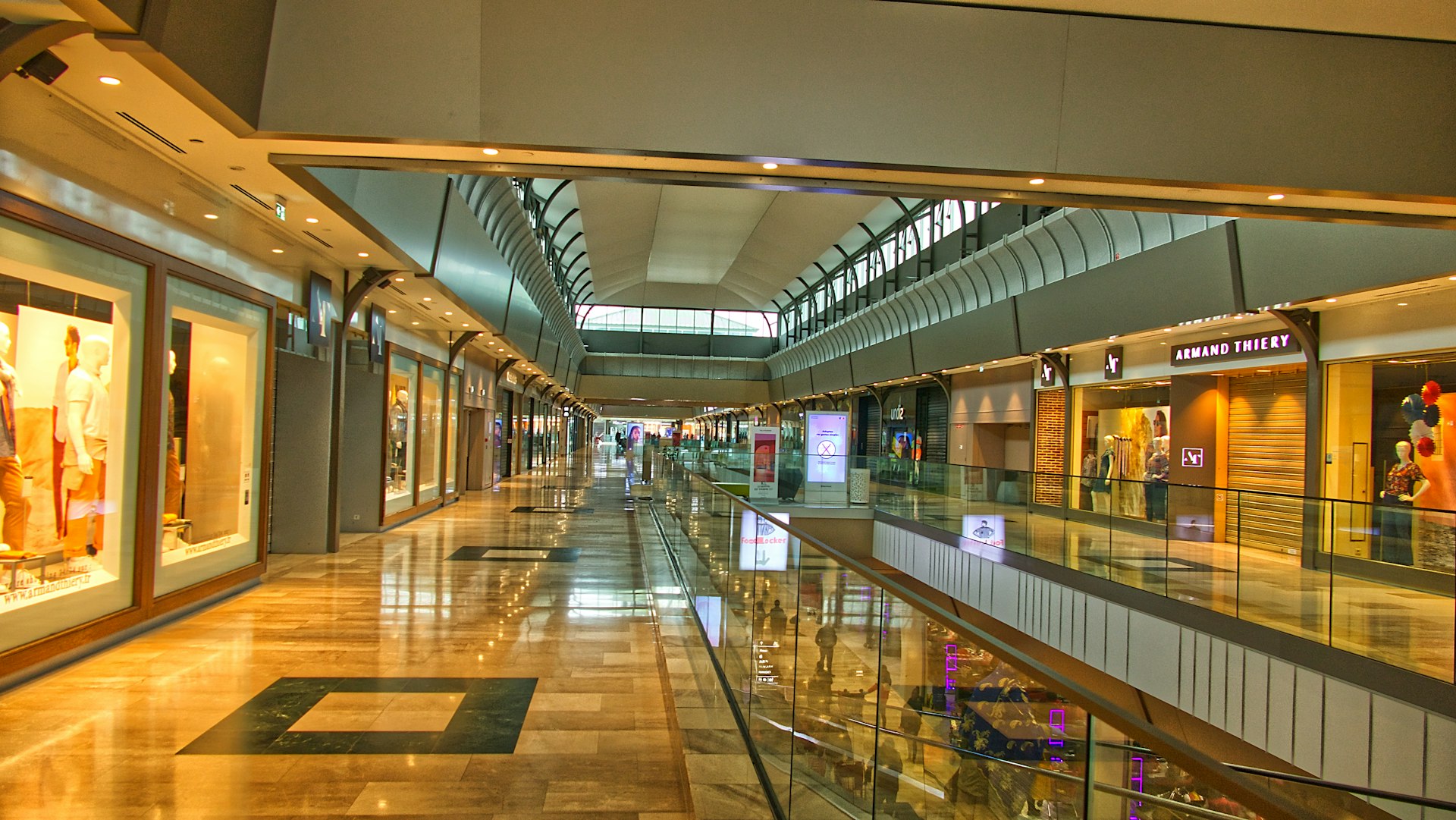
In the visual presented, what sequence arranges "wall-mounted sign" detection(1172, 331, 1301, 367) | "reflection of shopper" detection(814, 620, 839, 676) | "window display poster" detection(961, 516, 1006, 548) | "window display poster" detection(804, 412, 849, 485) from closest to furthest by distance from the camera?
"reflection of shopper" detection(814, 620, 839, 676), "wall-mounted sign" detection(1172, 331, 1301, 367), "window display poster" detection(961, 516, 1006, 548), "window display poster" detection(804, 412, 849, 485)

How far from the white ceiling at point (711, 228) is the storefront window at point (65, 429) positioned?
19443 millimetres

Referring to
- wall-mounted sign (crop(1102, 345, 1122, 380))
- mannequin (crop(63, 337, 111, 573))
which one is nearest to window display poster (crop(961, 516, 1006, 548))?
wall-mounted sign (crop(1102, 345, 1122, 380))

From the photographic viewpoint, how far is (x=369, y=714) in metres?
5.36

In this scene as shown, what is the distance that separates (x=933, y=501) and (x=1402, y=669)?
10327 mm

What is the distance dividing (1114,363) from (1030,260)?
373 centimetres

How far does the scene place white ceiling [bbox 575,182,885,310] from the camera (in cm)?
2884

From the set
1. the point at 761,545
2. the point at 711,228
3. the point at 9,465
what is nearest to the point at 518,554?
the point at 9,465

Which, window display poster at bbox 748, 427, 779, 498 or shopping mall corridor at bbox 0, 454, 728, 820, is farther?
window display poster at bbox 748, 427, 779, 498

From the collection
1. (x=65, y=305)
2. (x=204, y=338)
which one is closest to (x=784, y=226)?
(x=204, y=338)

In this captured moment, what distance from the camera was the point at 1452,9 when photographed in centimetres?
583

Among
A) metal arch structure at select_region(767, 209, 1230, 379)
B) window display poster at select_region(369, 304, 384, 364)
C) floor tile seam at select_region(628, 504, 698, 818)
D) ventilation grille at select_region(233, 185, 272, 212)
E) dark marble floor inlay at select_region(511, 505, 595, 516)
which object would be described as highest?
metal arch structure at select_region(767, 209, 1230, 379)

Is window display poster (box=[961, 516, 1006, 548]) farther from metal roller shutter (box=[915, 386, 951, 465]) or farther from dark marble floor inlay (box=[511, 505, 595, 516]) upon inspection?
metal roller shutter (box=[915, 386, 951, 465])

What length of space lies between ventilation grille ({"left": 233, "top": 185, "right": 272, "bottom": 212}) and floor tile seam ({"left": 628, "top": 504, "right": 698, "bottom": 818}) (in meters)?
5.38

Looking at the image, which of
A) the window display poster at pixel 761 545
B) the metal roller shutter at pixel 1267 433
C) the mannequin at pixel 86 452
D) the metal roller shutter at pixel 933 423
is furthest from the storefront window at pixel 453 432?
the window display poster at pixel 761 545
